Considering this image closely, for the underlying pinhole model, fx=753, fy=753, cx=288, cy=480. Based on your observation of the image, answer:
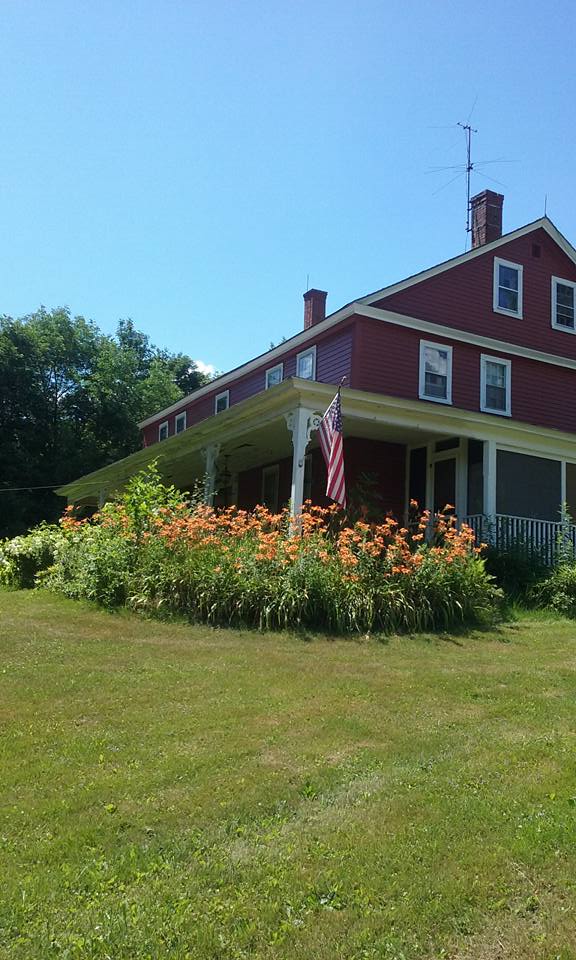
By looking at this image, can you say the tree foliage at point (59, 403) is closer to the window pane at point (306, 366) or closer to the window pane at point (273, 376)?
the window pane at point (273, 376)

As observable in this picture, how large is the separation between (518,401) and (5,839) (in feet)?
53.5

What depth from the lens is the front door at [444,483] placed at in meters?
15.7

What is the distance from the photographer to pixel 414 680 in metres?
6.57

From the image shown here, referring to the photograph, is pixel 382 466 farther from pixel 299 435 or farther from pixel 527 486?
pixel 299 435

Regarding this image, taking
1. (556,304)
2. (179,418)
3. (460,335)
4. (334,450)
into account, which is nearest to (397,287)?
(460,335)

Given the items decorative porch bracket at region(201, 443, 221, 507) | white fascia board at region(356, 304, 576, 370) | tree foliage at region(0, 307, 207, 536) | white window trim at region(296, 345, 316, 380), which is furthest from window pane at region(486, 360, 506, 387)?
tree foliage at region(0, 307, 207, 536)

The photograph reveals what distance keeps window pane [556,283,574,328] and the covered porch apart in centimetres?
517

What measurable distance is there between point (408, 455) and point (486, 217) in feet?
24.2

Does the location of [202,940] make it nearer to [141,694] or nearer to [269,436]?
[141,694]

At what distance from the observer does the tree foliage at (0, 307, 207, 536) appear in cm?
3556

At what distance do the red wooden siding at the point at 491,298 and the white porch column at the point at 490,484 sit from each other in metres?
4.29

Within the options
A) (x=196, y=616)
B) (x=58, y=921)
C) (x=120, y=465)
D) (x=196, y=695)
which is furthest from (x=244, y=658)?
(x=120, y=465)

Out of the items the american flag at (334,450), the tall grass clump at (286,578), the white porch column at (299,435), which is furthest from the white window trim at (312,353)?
the tall grass clump at (286,578)

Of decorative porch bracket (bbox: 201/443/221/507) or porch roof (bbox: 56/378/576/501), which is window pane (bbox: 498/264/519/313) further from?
decorative porch bracket (bbox: 201/443/221/507)
